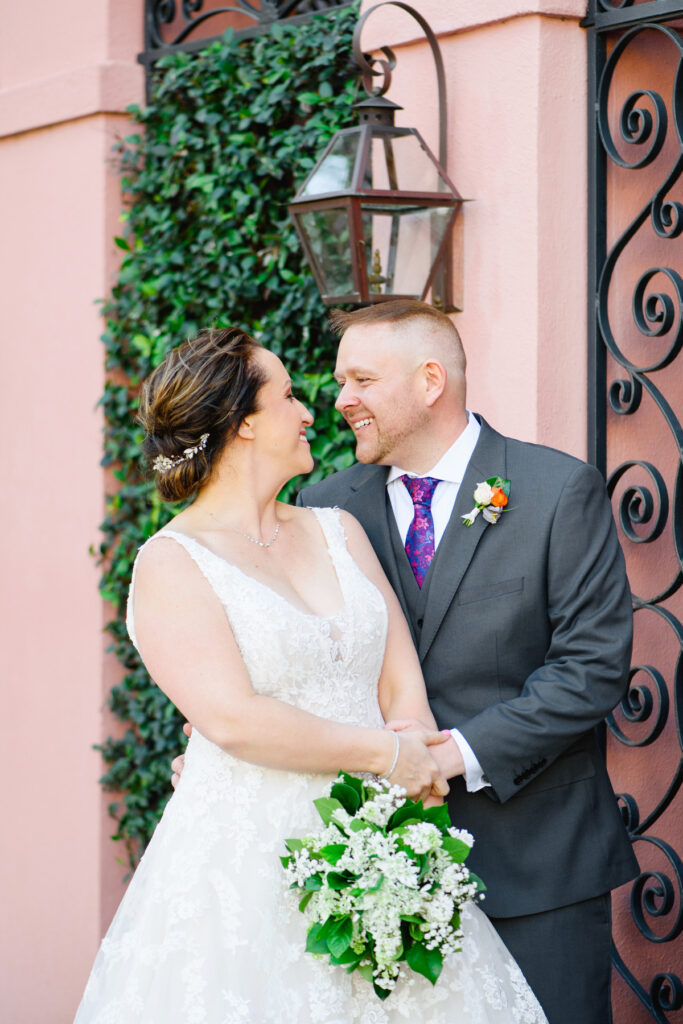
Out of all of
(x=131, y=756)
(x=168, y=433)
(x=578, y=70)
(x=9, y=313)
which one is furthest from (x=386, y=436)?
(x=9, y=313)

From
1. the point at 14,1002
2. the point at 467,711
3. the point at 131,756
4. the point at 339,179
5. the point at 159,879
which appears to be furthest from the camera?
the point at 14,1002

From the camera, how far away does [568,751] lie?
318 cm

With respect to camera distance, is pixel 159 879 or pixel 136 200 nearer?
pixel 159 879

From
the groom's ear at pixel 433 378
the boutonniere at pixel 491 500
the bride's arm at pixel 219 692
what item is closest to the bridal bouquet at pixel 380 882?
the bride's arm at pixel 219 692

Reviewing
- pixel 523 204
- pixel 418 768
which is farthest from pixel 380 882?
pixel 523 204

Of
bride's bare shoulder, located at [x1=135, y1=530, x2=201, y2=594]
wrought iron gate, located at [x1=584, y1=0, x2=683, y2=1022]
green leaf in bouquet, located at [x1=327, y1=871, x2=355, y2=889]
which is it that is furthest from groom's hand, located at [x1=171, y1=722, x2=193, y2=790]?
wrought iron gate, located at [x1=584, y1=0, x2=683, y2=1022]

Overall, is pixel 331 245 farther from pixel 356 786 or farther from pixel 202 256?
pixel 356 786

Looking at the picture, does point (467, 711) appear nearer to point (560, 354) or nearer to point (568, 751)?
Result: point (568, 751)

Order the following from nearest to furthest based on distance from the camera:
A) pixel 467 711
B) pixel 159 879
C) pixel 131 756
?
pixel 159 879, pixel 467 711, pixel 131 756

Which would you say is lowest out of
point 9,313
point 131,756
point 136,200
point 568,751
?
point 131,756

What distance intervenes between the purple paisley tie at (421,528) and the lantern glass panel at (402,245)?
853 mm

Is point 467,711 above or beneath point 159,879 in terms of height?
above

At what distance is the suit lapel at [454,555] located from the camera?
316 centimetres

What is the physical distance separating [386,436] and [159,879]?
1174mm
